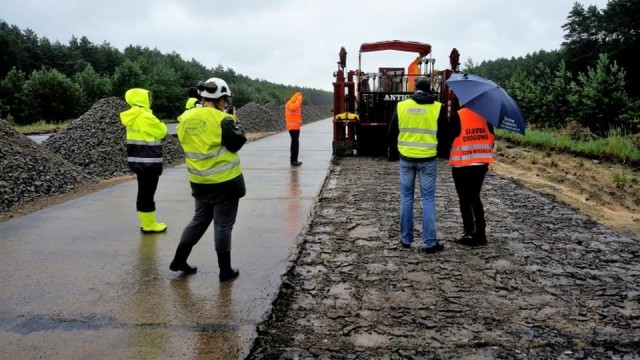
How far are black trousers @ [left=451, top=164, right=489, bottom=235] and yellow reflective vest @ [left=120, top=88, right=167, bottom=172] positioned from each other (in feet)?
11.7

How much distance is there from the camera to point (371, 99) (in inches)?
528

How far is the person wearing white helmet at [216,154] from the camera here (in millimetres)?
4133

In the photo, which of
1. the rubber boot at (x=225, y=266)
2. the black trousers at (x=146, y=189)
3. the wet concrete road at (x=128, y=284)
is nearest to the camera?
the wet concrete road at (x=128, y=284)

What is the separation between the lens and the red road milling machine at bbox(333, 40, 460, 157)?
42.9 feet

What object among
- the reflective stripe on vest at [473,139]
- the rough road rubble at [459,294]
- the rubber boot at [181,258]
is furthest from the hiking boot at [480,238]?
the rubber boot at [181,258]

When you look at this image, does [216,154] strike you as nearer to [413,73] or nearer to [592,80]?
[413,73]

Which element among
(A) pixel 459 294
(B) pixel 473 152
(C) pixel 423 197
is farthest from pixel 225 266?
(B) pixel 473 152

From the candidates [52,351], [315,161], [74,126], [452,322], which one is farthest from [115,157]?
[452,322]

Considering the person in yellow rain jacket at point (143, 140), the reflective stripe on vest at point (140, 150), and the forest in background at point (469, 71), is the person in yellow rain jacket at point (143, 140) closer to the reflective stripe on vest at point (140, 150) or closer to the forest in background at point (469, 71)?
the reflective stripe on vest at point (140, 150)

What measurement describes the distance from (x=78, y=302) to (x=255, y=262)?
1.65 metres

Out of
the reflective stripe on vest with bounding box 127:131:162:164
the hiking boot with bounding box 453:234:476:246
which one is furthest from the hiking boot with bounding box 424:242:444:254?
the reflective stripe on vest with bounding box 127:131:162:164

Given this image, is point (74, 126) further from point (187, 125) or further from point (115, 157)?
point (187, 125)

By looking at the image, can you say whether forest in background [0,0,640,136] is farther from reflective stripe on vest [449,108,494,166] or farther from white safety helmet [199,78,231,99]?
white safety helmet [199,78,231,99]

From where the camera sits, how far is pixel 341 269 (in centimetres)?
478
